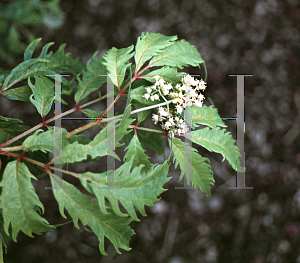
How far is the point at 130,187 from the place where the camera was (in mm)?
409

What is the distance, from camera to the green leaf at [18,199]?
410mm

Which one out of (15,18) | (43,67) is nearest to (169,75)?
(43,67)

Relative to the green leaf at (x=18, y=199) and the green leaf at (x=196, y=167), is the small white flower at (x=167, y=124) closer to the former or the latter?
the green leaf at (x=196, y=167)

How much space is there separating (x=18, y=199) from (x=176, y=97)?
31cm

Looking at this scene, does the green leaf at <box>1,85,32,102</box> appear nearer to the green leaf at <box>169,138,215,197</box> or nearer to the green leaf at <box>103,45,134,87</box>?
the green leaf at <box>103,45,134,87</box>

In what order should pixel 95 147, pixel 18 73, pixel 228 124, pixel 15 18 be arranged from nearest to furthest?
1. pixel 95 147
2. pixel 18 73
3. pixel 15 18
4. pixel 228 124

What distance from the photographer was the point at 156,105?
1.45 feet

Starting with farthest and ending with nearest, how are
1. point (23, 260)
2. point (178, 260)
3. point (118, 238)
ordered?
point (178, 260)
point (23, 260)
point (118, 238)

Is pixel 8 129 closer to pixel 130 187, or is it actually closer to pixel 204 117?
pixel 130 187

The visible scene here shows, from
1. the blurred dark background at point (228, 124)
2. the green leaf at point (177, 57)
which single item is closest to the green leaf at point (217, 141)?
Result: the green leaf at point (177, 57)

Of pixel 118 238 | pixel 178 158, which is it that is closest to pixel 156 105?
pixel 178 158

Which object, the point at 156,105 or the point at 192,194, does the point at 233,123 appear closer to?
the point at 192,194

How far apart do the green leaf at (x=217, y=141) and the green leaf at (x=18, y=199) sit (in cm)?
28

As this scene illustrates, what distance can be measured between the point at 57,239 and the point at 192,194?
1.99 feet
